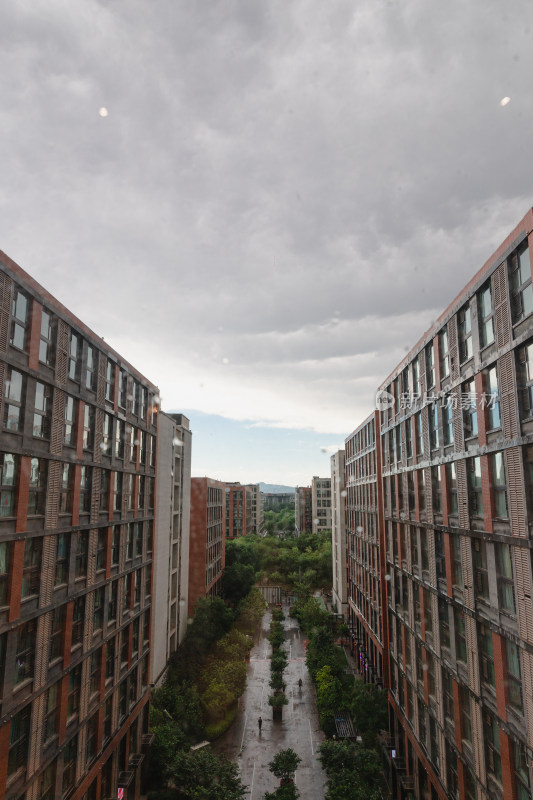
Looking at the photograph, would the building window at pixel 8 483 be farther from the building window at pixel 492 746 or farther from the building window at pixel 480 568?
the building window at pixel 492 746

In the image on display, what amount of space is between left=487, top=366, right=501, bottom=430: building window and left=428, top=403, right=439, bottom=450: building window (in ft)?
13.0

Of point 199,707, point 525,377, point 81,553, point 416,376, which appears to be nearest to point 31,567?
point 81,553

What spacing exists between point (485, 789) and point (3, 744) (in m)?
11.6

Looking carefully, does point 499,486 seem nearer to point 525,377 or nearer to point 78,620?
point 525,377

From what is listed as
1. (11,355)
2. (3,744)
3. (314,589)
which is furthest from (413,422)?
(314,589)

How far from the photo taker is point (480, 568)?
510 inches

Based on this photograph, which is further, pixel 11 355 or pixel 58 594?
pixel 58 594

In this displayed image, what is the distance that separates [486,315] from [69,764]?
17.5m

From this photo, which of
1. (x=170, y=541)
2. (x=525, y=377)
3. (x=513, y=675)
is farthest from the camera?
(x=170, y=541)

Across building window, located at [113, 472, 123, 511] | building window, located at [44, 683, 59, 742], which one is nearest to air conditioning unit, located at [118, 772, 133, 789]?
building window, located at [44, 683, 59, 742]

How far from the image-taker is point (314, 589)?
55812 mm

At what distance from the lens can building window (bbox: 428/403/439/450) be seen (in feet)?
53.8

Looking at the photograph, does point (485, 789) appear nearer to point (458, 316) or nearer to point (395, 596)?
point (395, 596)

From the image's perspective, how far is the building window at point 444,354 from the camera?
15391mm
